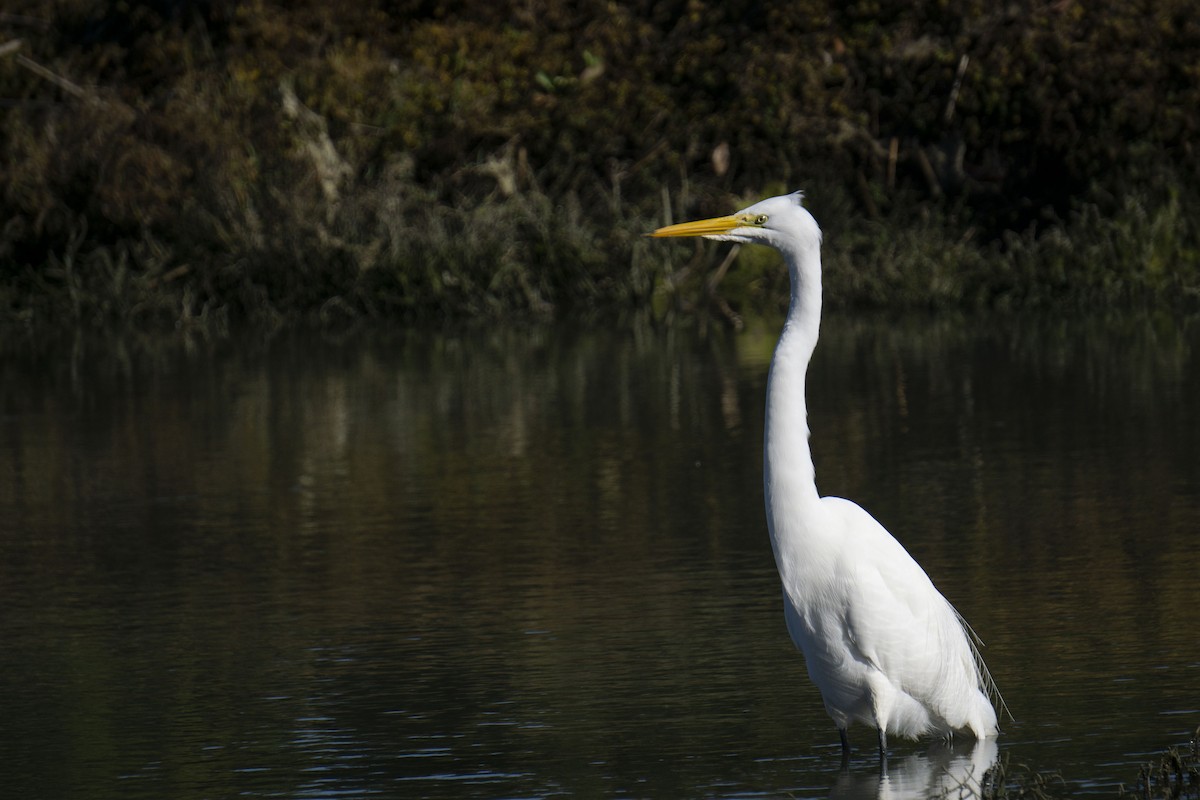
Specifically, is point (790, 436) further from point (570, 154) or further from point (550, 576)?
point (570, 154)

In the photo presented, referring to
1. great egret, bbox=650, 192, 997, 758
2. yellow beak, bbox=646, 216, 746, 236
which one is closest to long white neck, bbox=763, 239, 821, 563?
great egret, bbox=650, 192, 997, 758

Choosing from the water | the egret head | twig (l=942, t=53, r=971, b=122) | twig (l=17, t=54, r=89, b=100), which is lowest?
the water

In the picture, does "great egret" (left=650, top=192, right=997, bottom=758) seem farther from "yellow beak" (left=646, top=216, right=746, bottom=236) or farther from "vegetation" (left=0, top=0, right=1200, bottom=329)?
"vegetation" (left=0, top=0, right=1200, bottom=329)

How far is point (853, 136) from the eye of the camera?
26.3 metres

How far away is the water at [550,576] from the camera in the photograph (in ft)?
20.3

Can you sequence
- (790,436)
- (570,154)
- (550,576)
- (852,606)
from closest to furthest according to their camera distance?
(852,606), (790,436), (550,576), (570,154)

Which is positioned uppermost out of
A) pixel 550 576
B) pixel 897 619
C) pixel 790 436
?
pixel 790 436

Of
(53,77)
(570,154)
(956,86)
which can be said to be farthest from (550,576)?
(53,77)

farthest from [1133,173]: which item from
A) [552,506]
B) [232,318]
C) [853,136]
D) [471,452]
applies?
[552,506]

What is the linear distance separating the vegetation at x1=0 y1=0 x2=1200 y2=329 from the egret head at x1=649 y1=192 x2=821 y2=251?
55.0 feet

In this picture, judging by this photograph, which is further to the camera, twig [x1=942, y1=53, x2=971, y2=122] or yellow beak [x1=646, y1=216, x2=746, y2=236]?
twig [x1=942, y1=53, x2=971, y2=122]

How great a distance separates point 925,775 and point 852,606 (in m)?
0.58

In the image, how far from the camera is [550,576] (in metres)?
8.88

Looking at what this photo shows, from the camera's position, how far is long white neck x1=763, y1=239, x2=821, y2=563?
593 cm
